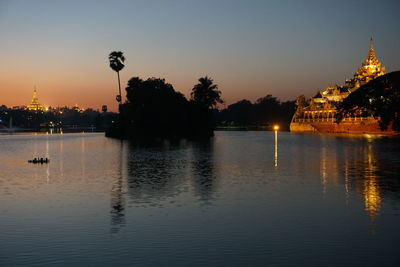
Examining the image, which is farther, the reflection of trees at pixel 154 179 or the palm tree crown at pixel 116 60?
the palm tree crown at pixel 116 60

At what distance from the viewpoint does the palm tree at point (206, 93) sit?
15312 centimetres

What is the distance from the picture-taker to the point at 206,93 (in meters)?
153

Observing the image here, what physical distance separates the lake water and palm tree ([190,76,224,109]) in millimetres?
114837

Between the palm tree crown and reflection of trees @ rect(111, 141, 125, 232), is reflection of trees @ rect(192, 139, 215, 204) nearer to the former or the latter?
reflection of trees @ rect(111, 141, 125, 232)

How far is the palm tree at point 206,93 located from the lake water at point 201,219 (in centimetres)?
11484

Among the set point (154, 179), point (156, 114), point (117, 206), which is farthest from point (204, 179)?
point (156, 114)

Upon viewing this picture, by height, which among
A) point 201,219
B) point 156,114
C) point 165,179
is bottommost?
point 201,219

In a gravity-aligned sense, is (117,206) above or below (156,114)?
below

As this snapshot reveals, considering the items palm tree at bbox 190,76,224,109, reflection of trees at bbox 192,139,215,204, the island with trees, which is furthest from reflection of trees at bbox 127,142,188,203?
palm tree at bbox 190,76,224,109

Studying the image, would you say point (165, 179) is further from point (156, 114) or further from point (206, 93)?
point (206, 93)

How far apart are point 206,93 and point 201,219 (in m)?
133

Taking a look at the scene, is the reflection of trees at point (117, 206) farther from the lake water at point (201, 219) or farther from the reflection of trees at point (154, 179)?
the reflection of trees at point (154, 179)

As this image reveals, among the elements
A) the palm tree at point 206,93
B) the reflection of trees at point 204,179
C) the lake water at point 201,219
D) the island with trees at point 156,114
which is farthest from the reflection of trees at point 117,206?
the palm tree at point 206,93

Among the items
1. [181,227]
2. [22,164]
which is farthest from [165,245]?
[22,164]
